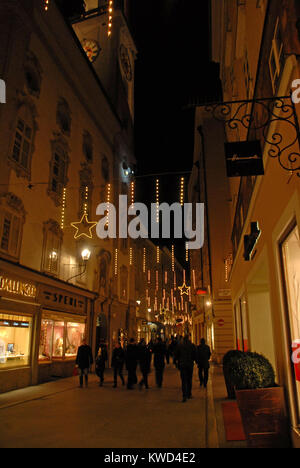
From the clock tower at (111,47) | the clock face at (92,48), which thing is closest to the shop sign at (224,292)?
the clock tower at (111,47)

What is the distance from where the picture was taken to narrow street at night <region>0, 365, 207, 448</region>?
6.65 meters

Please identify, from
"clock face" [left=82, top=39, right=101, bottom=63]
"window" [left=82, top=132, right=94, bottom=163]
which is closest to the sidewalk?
"window" [left=82, top=132, right=94, bottom=163]

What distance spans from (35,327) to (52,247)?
3.81 meters

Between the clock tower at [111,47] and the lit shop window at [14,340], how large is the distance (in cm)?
2203

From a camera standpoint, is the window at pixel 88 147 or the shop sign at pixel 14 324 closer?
the shop sign at pixel 14 324

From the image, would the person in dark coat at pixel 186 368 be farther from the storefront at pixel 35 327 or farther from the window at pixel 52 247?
the window at pixel 52 247

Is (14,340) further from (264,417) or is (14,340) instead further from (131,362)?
(264,417)

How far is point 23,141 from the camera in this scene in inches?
595

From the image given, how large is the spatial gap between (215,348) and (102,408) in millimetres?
16387

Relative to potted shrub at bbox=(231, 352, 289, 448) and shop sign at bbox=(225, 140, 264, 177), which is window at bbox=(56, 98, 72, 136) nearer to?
shop sign at bbox=(225, 140, 264, 177)

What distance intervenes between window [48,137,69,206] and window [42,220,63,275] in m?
1.40

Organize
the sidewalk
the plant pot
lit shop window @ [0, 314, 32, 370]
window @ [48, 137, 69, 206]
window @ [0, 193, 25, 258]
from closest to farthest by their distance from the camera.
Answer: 1. the plant pot
2. the sidewalk
3. window @ [0, 193, 25, 258]
4. lit shop window @ [0, 314, 32, 370]
5. window @ [48, 137, 69, 206]

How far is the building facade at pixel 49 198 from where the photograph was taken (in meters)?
13.9

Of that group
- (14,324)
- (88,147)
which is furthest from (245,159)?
(88,147)
